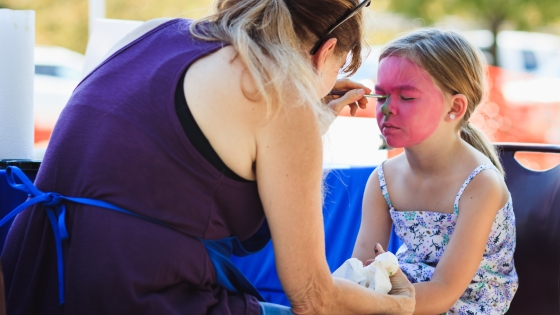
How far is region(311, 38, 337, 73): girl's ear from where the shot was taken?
138cm

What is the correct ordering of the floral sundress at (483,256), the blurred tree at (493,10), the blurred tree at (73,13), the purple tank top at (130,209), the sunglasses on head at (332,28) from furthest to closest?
the blurred tree at (73,13), the blurred tree at (493,10), the floral sundress at (483,256), the sunglasses on head at (332,28), the purple tank top at (130,209)

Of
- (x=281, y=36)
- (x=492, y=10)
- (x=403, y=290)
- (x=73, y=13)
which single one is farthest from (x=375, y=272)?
(x=73, y=13)

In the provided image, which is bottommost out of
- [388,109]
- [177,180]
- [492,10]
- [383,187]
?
[383,187]

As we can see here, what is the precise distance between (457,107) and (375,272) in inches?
25.9

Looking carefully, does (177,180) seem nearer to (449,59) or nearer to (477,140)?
(449,59)

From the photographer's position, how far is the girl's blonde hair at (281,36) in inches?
46.2

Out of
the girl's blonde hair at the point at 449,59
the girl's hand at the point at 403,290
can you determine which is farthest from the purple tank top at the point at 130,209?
the girl's blonde hair at the point at 449,59

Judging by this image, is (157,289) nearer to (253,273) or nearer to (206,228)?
(206,228)

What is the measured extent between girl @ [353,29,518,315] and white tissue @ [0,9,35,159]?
104 centimetres

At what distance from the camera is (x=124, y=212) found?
114 cm

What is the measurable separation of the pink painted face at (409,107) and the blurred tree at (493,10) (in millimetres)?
9551

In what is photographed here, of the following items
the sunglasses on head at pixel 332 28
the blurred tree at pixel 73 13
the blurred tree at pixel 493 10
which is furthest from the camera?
the blurred tree at pixel 73 13

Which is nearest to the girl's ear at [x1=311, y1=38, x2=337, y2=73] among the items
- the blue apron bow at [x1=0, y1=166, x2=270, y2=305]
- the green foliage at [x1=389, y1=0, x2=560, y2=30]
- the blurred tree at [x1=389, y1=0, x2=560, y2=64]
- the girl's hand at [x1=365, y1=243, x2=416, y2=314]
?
the blue apron bow at [x1=0, y1=166, x2=270, y2=305]

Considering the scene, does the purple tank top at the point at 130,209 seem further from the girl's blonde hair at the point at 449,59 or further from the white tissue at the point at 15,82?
the girl's blonde hair at the point at 449,59
